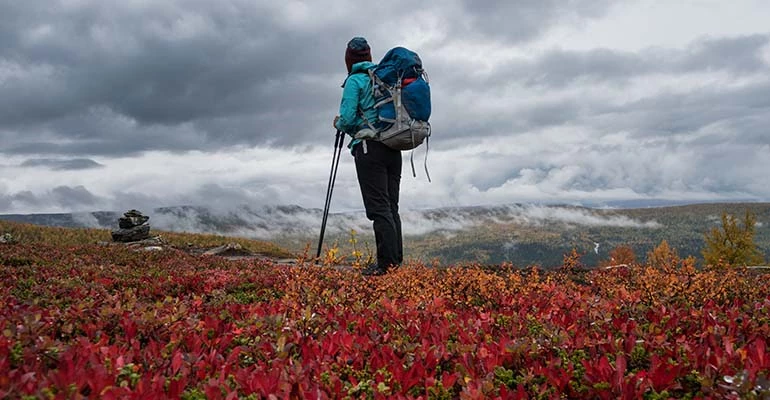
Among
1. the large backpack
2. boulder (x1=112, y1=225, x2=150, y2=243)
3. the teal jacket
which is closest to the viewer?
the large backpack

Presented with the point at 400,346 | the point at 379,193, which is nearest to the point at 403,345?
the point at 400,346

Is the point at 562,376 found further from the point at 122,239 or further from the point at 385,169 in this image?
the point at 122,239

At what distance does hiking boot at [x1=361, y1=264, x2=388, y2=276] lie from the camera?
33.0ft

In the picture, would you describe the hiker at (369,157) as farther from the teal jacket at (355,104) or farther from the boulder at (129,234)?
the boulder at (129,234)

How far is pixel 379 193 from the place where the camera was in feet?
32.9

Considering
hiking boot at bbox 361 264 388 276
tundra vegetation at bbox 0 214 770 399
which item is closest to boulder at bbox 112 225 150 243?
hiking boot at bbox 361 264 388 276

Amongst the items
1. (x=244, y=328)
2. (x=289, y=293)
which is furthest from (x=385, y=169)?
(x=244, y=328)

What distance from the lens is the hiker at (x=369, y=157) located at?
988cm

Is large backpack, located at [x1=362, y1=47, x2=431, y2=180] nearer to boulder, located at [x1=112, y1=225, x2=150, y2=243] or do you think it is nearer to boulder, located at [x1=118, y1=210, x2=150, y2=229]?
boulder, located at [x1=112, y1=225, x2=150, y2=243]

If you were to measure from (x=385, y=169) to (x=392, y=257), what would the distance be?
1635 millimetres

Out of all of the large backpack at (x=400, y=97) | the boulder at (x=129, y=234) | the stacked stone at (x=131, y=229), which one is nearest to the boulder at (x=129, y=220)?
the stacked stone at (x=131, y=229)

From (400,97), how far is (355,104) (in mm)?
852

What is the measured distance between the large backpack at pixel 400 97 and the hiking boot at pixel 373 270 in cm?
230

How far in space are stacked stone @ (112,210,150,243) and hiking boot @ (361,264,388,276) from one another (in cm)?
1903
